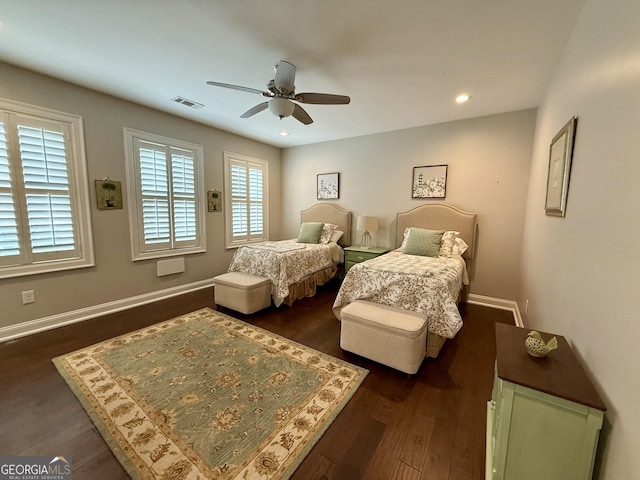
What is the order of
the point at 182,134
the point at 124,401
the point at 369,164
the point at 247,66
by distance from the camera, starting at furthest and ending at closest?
the point at 369,164
the point at 182,134
the point at 247,66
the point at 124,401

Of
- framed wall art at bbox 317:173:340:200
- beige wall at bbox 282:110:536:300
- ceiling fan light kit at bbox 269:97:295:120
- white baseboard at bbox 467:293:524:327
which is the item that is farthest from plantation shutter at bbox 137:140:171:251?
white baseboard at bbox 467:293:524:327

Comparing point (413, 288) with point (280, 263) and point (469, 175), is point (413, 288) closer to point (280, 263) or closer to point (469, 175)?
point (280, 263)

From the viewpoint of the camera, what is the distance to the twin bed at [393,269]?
2.25 meters

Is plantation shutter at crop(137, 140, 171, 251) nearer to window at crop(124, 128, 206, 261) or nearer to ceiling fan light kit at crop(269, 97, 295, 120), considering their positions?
window at crop(124, 128, 206, 261)

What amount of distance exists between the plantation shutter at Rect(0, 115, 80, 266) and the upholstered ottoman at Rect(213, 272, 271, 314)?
167 centimetres

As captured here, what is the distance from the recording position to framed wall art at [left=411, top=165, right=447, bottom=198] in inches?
150

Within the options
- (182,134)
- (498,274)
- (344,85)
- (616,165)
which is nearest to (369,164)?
(344,85)

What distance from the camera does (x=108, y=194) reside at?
10.1ft

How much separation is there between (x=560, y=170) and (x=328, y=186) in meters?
3.52

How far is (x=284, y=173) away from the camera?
5.55 meters

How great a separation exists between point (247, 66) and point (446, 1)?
1.67m

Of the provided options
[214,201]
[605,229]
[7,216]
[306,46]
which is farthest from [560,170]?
[7,216]

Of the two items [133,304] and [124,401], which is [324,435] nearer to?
[124,401]

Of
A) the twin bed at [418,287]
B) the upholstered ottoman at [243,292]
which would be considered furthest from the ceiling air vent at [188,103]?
the twin bed at [418,287]
